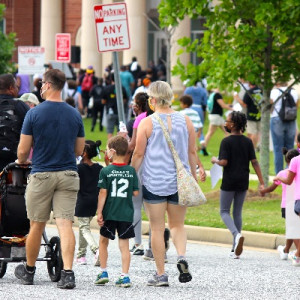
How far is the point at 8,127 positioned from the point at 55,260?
1.34 metres

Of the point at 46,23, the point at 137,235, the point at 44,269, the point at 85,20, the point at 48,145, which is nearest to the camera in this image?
the point at 48,145

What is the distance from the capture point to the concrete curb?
45.9 ft

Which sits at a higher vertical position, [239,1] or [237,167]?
[239,1]

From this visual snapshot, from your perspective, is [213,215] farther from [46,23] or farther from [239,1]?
[46,23]

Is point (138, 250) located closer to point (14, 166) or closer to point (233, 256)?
point (233, 256)

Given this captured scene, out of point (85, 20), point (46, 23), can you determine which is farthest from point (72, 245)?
point (46, 23)

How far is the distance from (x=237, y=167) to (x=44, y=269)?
112 inches

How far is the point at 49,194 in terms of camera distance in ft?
31.8

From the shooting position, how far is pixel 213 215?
630 inches

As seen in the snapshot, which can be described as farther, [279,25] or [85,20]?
[85,20]

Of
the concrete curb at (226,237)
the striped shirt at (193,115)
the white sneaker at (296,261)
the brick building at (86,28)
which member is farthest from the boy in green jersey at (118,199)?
the brick building at (86,28)

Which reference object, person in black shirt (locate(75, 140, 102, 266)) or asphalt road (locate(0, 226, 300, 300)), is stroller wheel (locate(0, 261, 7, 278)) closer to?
asphalt road (locate(0, 226, 300, 300))

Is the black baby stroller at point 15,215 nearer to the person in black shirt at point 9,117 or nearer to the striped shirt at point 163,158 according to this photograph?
the person in black shirt at point 9,117

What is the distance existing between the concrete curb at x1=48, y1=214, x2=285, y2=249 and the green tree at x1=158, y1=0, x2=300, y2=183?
3.68 m
